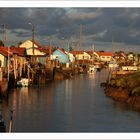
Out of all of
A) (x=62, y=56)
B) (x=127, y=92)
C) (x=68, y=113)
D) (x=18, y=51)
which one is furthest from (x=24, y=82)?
(x=62, y=56)

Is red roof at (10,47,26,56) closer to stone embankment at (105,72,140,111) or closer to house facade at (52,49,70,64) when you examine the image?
house facade at (52,49,70,64)

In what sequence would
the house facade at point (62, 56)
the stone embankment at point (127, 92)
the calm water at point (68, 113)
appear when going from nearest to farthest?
the calm water at point (68, 113), the stone embankment at point (127, 92), the house facade at point (62, 56)

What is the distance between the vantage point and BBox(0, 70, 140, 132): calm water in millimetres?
16828

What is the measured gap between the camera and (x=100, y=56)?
346 feet

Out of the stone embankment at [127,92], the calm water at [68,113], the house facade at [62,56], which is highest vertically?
the house facade at [62,56]

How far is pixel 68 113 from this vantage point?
20.4m

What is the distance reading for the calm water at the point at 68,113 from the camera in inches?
663

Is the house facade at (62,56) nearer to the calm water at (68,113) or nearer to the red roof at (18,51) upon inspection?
the red roof at (18,51)

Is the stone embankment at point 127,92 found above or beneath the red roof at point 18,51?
beneath

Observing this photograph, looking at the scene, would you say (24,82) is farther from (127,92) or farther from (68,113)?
(68,113)

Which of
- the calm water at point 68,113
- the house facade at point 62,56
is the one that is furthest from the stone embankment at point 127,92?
the house facade at point 62,56

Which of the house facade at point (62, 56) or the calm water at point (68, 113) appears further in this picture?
the house facade at point (62, 56)
